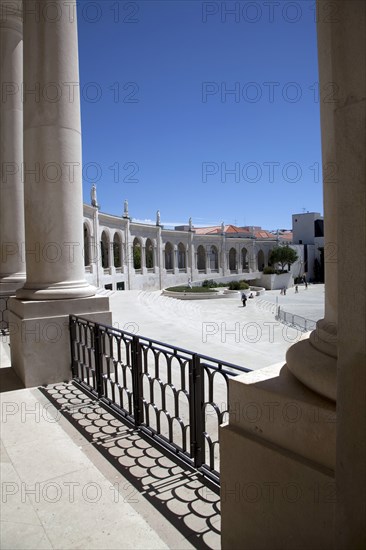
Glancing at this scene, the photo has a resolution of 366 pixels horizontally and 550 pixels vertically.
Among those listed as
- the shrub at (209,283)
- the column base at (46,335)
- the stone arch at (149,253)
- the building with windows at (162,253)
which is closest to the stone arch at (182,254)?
the building with windows at (162,253)

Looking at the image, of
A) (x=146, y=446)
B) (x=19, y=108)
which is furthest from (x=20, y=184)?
(x=146, y=446)

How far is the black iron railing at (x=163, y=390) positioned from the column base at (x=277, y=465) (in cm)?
58

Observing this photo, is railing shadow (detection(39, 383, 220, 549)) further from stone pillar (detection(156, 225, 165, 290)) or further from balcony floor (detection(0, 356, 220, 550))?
stone pillar (detection(156, 225, 165, 290))

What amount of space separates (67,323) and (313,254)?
80843 millimetres

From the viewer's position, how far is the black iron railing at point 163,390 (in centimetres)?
362

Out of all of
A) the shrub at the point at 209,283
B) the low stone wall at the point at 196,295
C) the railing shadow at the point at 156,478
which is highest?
the railing shadow at the point at 156,478

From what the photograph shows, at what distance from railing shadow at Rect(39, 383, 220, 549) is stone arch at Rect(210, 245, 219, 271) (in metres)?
65.7

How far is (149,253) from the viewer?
60062mm

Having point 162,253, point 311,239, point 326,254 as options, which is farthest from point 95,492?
point 311,239

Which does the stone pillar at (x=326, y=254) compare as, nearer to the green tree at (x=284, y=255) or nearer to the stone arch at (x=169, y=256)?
the stone arch at (x=169, y=256)

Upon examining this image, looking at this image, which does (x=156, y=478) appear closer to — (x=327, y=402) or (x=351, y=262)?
(x=327, y=402)

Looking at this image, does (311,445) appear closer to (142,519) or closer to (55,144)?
(142,519)

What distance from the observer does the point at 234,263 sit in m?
78.2

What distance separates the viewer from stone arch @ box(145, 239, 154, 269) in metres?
56.8
